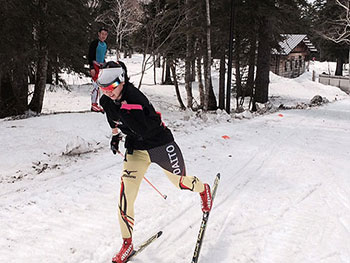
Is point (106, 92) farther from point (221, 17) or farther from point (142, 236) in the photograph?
point (221, 17)

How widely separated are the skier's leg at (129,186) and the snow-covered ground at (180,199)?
0.47 meters

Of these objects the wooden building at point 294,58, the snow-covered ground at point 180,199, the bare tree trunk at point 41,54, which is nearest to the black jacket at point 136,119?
the snow-covered ground at point 180,199

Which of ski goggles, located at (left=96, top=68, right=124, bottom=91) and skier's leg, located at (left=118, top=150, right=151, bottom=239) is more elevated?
ski goggles, located at (left=96, top=68, right=124, bottom=91)

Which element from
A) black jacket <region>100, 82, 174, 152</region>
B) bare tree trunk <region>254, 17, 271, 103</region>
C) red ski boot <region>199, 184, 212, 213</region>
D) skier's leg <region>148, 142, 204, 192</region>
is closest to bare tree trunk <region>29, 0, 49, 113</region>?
black jacket <region>100, 82, 174, 152</region>

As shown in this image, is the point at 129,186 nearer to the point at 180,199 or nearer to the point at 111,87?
the point at 111,87

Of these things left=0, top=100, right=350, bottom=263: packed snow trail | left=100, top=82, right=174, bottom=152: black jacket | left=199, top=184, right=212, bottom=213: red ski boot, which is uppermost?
left=100, top=82, right=174, bottom=152: black jacket

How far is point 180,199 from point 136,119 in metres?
2.42

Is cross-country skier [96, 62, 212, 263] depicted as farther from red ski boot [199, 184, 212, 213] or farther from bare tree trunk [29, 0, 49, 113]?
bare tree trunk [29, 0, 49, 113]

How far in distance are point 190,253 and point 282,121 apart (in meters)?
10.7

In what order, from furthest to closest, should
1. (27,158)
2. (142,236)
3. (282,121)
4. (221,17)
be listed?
(221,17)
(282,121)
(27,158)
(142,236)

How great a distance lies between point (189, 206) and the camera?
494cm

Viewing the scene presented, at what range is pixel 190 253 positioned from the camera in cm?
371

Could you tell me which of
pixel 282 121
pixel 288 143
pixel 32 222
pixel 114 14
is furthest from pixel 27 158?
pixel 114 14

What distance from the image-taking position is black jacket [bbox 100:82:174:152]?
3.17m
